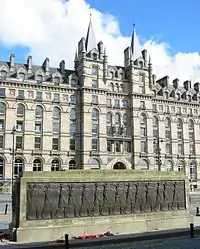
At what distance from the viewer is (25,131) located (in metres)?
55.6

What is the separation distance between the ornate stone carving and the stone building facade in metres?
35.0

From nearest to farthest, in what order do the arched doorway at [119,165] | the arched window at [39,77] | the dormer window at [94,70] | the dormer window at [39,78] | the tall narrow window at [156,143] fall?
the dormer window at [39,78] < the arched window at [39,77] < the arched doorway at [119,165] < the dormer window at [94,70] < the tall narrow window at [156,143]

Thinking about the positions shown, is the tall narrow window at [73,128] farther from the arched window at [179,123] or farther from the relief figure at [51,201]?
the relief figure at [51,201]

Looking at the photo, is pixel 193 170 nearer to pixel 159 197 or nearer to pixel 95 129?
pixel 95 129

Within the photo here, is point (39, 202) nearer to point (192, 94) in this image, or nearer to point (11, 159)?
point (11, 159)

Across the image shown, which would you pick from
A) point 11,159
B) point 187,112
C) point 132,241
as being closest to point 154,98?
point 187,112

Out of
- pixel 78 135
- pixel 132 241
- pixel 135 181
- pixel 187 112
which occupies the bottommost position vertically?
pixel 132 241

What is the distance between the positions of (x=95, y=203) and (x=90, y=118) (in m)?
41.4

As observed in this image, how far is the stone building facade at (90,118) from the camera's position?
5544 cm

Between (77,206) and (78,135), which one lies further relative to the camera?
(78,135)

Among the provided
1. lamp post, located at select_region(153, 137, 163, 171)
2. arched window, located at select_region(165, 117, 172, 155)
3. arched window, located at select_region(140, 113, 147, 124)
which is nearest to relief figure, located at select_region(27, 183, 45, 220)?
lamp post, located at select_region(153, 137, 163, 171)

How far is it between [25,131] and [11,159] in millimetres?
5396

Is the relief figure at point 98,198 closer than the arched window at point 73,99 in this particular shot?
Yes

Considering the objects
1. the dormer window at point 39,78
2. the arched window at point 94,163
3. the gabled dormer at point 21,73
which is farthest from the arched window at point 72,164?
the gabled dormer at point 21,73
